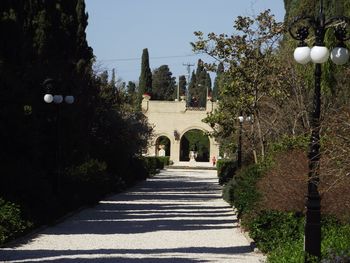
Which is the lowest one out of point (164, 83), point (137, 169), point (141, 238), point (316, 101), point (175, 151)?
point (141, 238)

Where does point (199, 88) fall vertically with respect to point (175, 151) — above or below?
above

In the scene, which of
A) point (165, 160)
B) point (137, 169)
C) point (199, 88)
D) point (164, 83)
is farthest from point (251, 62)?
point (164, 83)

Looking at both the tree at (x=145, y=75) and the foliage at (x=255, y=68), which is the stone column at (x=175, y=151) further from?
the foliage at (x=255, y=68)

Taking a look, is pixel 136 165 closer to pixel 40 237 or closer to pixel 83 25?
pixel 83 25

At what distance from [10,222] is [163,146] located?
6224cm

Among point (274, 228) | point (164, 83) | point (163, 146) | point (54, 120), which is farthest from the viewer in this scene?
point (164, 83)

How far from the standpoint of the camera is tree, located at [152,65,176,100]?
115312 millimetres

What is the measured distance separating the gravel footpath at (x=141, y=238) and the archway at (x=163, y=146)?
5077 cm

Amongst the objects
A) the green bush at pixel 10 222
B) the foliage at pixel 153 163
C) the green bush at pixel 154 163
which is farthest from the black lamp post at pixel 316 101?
the foliage at pixel 153 163

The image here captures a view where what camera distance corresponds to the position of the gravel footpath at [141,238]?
11242 millimetres

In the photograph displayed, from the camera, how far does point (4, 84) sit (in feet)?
48.2

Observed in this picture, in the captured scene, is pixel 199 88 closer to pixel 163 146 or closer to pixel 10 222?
pixel 163 146

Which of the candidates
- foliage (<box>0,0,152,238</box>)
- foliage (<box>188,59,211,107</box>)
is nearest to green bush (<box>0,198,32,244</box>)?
foliage (<box>0,0,152,238</box>)

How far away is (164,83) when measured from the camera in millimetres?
118875
